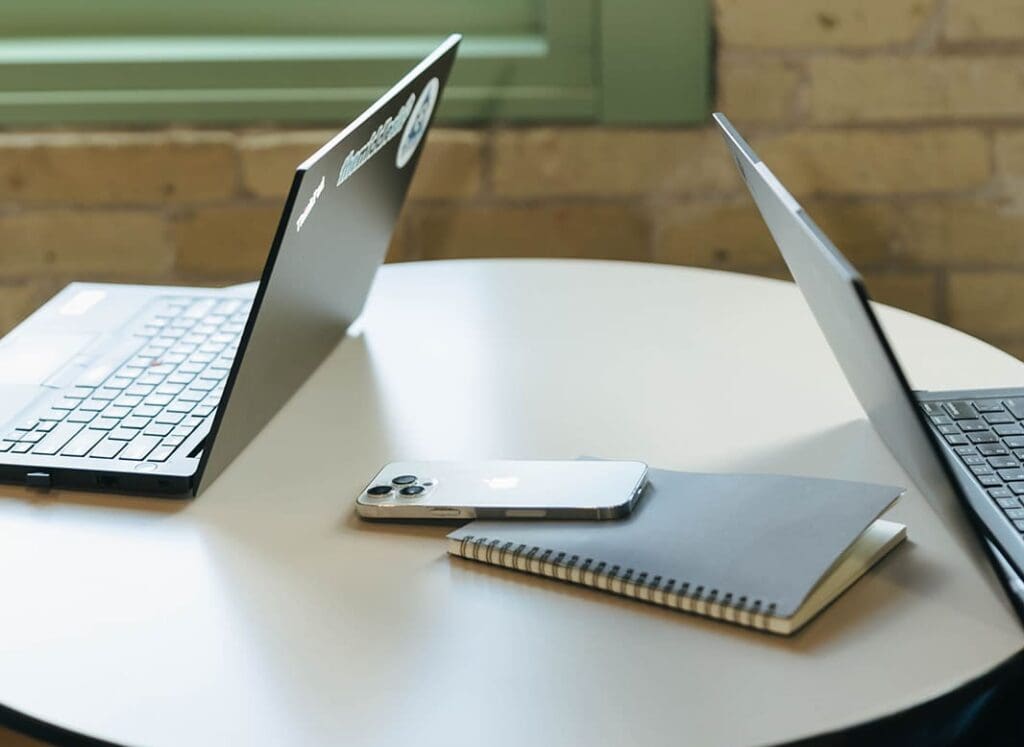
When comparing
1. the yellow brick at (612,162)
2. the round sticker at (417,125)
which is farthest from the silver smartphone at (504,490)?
the yellow brick at (612,162)

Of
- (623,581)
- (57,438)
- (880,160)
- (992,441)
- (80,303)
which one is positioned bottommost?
(623,581)

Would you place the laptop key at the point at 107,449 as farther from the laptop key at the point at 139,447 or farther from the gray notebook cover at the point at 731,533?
the gray notebook cover at the point at 731,533

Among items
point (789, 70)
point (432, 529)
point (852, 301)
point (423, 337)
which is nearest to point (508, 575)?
point (432, 529)

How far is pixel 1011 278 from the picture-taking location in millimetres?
1604

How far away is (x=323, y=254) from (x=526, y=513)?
0.94ft

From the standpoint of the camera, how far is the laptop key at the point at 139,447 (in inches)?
37.5

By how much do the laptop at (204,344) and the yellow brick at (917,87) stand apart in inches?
20.9

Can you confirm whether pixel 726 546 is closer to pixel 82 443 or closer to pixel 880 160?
pixel 82 443

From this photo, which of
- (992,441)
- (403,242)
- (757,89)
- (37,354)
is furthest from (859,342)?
(403,242)

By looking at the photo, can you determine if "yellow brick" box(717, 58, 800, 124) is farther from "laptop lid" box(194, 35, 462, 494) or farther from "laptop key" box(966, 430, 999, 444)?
"laptop key" box(966, 430, 999, 444)

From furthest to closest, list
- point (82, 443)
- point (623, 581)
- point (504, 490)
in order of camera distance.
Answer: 1. point (82, 443)
2. point (504, 490)
3. point (623, 581)

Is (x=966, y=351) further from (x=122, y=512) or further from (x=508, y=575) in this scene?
(x=122, y=512)

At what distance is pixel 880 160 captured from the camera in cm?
157

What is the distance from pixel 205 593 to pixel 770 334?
0.58 meters
